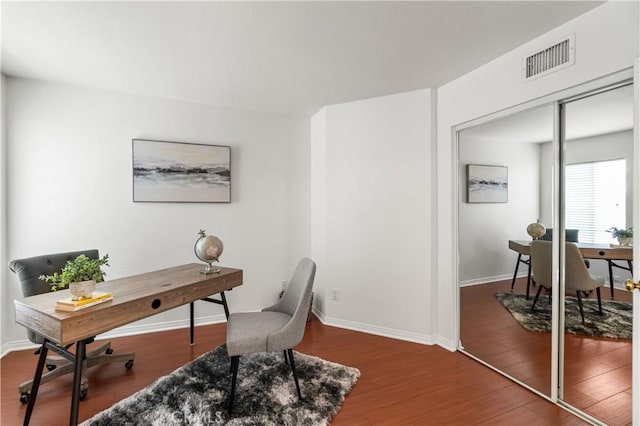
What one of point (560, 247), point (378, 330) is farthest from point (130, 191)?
point (560, 247)

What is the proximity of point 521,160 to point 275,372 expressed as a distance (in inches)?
99.1

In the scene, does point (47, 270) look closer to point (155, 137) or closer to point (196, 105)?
point (155, 137)

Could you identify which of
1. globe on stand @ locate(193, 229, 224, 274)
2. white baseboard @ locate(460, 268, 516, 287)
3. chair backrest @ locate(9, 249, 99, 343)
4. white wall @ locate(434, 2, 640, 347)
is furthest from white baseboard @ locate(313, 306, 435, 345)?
chair backrest @ locate(9, 249, 99, 343)

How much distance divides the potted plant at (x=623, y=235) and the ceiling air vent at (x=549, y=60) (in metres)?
1.05

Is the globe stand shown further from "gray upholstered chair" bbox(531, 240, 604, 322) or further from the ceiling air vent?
the ceiling air vent

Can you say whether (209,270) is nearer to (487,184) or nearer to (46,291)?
(46,291)

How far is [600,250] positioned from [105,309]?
300 centimetres

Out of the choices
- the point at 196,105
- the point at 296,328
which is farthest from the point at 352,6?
the point at 196,105

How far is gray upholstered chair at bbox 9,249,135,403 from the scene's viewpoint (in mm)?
2094

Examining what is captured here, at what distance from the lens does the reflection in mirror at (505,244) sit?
218 centimetres

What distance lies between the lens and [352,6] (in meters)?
1.76

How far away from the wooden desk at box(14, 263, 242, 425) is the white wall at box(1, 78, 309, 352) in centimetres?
96

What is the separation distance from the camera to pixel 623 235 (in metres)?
1.76

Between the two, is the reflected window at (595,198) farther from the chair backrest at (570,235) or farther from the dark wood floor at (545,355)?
the dark wood floor at (545,355)
